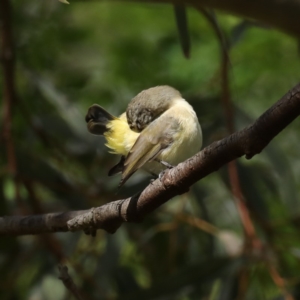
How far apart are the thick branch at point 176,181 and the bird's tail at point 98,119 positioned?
34 cm

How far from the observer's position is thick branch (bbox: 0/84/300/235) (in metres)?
0.95

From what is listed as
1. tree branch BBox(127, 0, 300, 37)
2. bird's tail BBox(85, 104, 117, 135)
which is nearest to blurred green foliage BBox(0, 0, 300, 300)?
bird's tail BBox(85, 104, 117, 135)

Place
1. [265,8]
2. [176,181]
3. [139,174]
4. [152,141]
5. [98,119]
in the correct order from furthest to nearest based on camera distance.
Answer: [139,174], [98,119], [152,141], [265,8], [176,181]

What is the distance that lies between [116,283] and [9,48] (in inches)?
37.0

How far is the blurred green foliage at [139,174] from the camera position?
231 cm

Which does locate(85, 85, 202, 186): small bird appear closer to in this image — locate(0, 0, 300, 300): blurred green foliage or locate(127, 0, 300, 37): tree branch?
locate(127, 0, 300, 37): tree branch

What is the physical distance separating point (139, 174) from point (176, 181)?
1.41 meters

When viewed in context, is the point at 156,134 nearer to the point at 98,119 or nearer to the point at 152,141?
the point at 152,141

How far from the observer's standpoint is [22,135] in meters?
2.79

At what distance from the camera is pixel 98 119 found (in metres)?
1.68

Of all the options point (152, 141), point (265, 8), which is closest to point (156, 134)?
point (152, 141)

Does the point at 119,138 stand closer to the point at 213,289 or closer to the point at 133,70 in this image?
the point at 213,289

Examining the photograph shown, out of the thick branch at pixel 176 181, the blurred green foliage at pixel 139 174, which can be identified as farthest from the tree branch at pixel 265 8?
the blurred green foliage at pixel 139 174

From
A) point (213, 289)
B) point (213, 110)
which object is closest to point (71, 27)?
point (213, 110)
